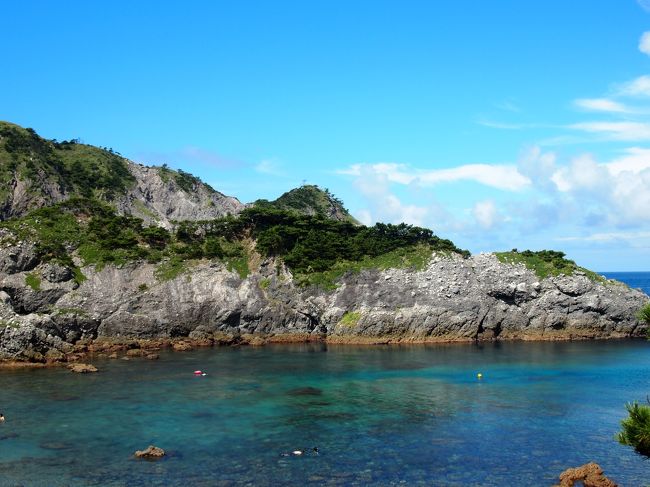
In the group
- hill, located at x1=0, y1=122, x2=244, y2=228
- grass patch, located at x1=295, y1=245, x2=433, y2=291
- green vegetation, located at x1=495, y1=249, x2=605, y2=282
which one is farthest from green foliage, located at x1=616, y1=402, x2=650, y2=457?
hill, located at x1=0, y1=122, x2=244, y2=228

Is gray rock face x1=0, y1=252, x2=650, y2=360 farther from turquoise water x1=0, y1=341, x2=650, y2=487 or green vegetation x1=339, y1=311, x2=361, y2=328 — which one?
turquoise water x1=0, y1=341, x2=650, y2=487

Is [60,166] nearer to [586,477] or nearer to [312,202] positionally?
[312,202]

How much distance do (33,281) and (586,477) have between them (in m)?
61.1

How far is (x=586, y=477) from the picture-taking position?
83.0 ft

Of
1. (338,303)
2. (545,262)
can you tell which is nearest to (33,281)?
(338,303)

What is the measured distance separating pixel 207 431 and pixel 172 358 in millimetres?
28692

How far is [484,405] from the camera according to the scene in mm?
40656

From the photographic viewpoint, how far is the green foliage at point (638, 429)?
1450 centimetres

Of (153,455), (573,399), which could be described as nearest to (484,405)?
(573,399)

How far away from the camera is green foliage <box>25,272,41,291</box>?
6606cm

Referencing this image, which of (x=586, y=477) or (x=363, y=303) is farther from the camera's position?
(x=363, y=303)

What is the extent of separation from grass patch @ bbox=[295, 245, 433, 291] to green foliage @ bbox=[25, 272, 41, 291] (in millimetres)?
30763

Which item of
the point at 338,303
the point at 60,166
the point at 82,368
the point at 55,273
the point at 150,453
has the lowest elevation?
the point at 150,453

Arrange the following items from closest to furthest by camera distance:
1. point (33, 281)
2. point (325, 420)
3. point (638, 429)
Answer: point (638, 429) < point (325, 420) < point (33, 281)
